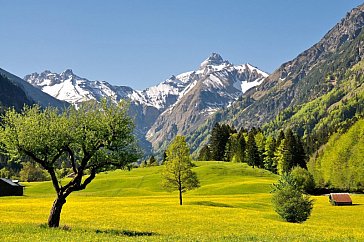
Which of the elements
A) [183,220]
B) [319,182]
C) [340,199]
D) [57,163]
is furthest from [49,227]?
[319,182]

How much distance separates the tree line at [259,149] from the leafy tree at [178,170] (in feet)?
219

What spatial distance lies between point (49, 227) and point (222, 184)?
90.7 metres

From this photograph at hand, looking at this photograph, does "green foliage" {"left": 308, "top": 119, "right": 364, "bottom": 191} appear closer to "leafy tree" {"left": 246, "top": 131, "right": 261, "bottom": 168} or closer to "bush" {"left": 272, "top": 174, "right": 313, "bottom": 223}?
"leafy tree" {"left": 246, "top": 131, "right": 261, "bottom": 168}

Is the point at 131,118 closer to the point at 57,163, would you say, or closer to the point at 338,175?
the point at 57,163

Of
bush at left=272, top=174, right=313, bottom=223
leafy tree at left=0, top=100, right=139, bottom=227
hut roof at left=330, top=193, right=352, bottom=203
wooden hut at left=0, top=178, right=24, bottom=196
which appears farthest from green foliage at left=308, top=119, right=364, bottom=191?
leafy tree at left=0, top=100, right=139, bottom=227

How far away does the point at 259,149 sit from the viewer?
164000 mm

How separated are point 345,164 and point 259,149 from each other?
36475 millimetres

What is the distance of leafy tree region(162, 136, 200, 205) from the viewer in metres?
85.3

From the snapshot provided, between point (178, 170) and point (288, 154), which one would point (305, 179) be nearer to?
point (288, 154)

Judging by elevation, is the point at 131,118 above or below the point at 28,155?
above

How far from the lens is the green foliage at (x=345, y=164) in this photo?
423 ft

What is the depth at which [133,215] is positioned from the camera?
58969mm

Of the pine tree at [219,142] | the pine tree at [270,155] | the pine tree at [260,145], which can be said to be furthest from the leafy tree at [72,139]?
the pine tree at [219,142]

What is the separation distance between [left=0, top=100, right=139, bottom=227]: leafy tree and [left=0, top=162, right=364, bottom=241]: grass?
558 cm
